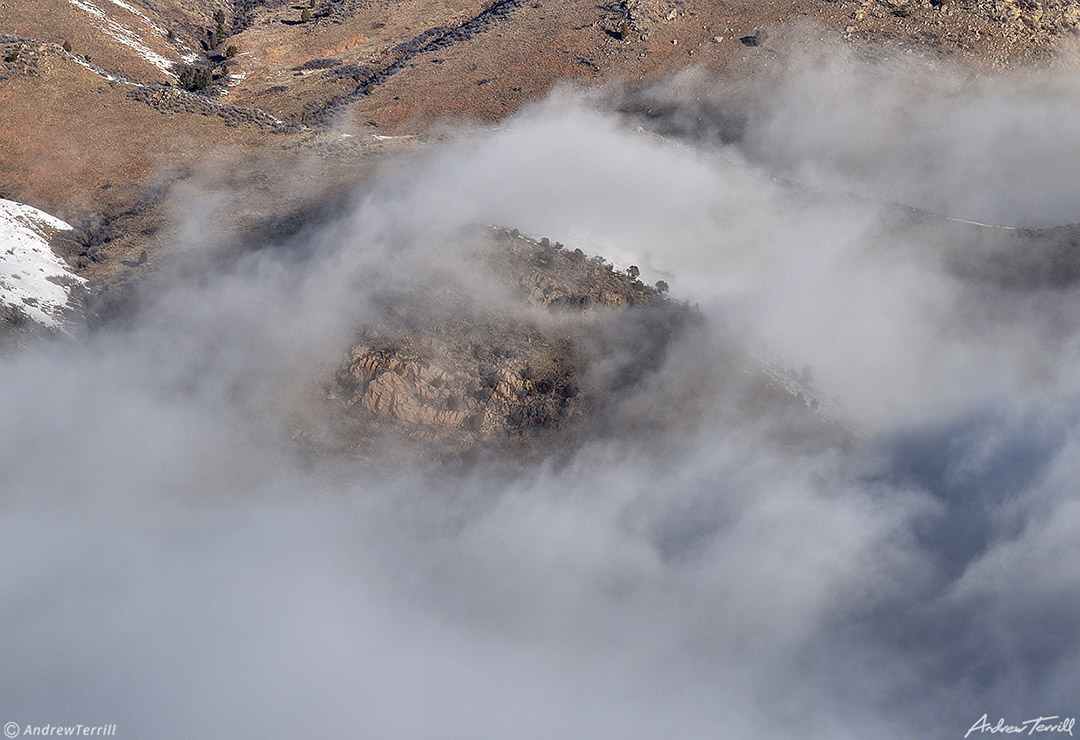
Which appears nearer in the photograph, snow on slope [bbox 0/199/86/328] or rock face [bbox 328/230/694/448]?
rock face [bbox 328/230/694/448]

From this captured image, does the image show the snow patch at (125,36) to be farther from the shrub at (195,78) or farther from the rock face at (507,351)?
the rock face at (507,351)

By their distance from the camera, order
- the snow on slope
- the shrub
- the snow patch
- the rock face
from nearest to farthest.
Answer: the rock face, the snow on slope, the shrub, the snow patch

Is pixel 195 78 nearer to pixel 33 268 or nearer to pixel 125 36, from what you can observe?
pixel 125 36

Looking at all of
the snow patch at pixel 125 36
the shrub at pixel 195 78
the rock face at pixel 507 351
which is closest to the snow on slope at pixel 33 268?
the rock face at pixel 507 351

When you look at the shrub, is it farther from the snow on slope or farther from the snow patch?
the snow on slope

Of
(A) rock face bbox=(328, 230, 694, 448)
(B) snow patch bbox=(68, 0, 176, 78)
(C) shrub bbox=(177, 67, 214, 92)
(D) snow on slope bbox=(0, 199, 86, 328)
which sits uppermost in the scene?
(B) snow patch bbox=(68, 0, 176, 78)

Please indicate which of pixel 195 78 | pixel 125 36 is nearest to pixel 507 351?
pixel 195 78

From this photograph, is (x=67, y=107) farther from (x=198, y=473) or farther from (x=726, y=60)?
(x=726, y=60)

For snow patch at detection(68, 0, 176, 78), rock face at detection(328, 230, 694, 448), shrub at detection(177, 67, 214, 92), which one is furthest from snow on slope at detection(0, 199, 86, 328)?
snow patch at detection(68, 0, 176, 78)
